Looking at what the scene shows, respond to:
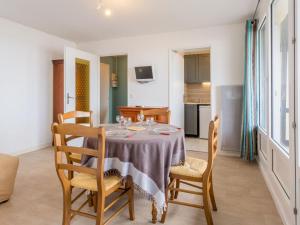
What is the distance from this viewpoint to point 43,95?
15.5 feet

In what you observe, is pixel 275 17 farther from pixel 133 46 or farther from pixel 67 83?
pixel 67 83

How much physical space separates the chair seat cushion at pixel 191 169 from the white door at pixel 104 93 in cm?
474

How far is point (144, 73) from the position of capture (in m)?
4.75

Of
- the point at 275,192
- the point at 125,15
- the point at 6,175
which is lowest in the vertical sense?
the point at 275,192

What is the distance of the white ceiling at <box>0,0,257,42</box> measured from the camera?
3238 mm

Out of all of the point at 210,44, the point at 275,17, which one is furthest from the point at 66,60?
the point at 275,17

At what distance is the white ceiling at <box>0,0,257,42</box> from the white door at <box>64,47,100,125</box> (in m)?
0.49

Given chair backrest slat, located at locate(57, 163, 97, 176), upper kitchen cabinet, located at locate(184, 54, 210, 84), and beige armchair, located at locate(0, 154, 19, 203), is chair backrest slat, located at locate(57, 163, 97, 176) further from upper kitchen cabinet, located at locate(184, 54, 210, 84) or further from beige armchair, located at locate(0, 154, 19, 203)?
upper kitchen cabinet, located at locate(184, 54, 210, 84)

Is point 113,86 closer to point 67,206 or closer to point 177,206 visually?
point 177,206

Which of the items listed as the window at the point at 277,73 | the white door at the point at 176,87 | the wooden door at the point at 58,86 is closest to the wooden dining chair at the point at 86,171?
the window at the point at 277,73

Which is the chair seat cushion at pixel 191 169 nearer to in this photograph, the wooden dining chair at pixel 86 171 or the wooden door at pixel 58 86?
the wooden dining chair at pixel 86 171

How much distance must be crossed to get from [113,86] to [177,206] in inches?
203

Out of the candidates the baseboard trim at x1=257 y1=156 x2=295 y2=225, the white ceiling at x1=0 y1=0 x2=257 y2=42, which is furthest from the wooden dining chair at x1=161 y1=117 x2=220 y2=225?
the white ceiling at x1=0 y1=0 x2=257 y2=42

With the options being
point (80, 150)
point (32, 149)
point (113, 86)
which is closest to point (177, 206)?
point (80, 150)
